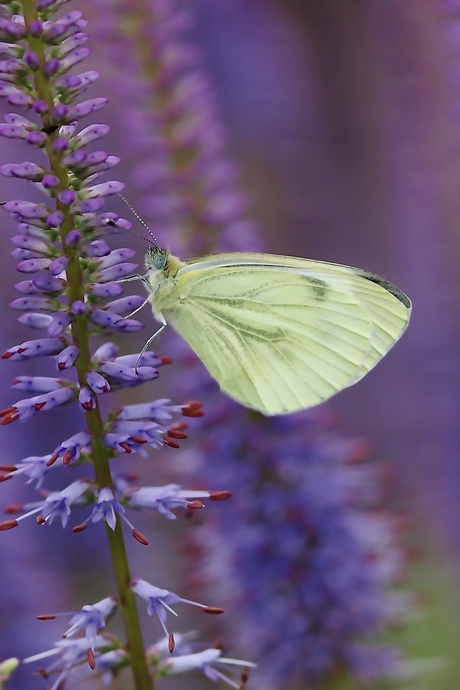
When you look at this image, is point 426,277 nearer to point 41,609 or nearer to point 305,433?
point 305,433

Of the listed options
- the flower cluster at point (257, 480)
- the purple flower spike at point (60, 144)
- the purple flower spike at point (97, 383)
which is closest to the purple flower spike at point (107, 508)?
the purple flower spike at point (97, 383)

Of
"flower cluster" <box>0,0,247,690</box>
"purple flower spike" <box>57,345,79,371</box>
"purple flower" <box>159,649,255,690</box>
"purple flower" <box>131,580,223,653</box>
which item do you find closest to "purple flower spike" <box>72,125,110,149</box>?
"flower cluster" <box>0,0,247,690</box>

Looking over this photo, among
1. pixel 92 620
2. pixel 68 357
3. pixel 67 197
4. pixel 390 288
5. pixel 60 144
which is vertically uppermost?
pixel 60 144

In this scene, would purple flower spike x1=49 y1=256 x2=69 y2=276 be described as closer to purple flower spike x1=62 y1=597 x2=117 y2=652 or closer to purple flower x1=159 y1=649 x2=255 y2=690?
purple flower spike x1=62 y1=597 x2=117 y2=652

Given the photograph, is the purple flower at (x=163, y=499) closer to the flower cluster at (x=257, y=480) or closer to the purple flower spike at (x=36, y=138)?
the purple flower spike at (x=36, y=138)

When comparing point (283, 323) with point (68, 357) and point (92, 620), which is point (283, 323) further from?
point (92, 620)

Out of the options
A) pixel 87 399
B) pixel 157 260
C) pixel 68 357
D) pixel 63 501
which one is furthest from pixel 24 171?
pixel 157 260
